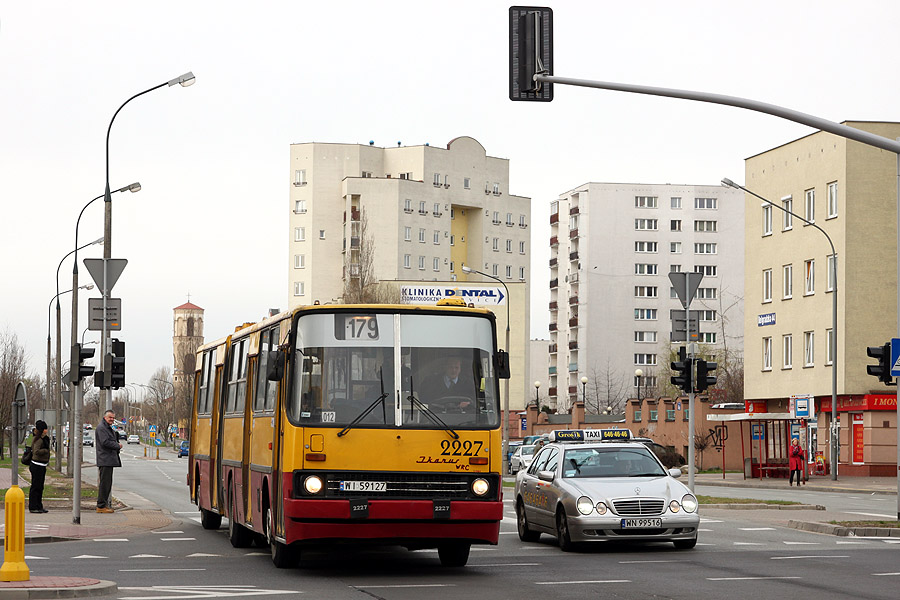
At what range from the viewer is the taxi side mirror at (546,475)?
66.5 ft

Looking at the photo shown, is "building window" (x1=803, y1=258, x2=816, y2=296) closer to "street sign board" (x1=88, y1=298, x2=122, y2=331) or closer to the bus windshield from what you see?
"street sign board" (x1=88, y1=298, x2=122, y2=331)

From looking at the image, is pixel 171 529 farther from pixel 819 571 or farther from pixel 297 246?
pixel 297 246

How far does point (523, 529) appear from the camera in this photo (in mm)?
21844

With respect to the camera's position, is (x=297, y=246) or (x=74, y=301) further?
(x=297, y=246)

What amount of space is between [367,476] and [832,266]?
4827 cm

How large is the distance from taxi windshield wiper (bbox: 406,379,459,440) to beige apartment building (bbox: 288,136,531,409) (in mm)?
107617

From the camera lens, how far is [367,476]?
1517 cm

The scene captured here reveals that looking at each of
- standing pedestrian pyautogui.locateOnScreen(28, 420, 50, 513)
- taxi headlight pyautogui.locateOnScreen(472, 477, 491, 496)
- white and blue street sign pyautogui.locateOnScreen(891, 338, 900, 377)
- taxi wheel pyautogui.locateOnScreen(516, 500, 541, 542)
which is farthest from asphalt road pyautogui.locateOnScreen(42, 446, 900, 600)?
standing pedestrian pyautogui.locateOnScreen(28, 420, 50, 513)

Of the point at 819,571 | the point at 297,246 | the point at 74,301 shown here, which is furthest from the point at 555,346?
the point at 819,571

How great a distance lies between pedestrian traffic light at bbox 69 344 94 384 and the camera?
78.9 ft

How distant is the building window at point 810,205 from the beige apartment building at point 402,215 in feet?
200

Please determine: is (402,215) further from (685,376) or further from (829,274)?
(685,376)

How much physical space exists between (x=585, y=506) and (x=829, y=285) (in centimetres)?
4423

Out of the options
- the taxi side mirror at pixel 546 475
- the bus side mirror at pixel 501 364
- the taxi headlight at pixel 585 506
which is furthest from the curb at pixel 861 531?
the bus side mirror at pixel 501 364
